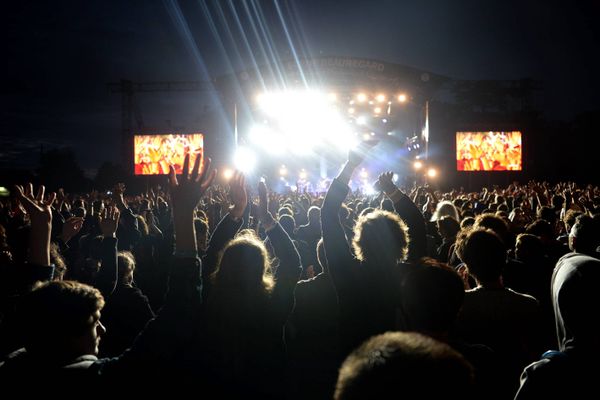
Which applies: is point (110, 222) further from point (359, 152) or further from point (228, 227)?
point (359, 152)

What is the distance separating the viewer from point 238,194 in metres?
3.22

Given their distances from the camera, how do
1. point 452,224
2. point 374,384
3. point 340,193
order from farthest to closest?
point 452,224
point 340,193
point 374,384

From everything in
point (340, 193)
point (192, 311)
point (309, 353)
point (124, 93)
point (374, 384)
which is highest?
point (124, 93)

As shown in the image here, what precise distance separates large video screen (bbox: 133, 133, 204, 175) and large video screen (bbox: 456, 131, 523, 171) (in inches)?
630

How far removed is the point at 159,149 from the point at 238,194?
27.2 m

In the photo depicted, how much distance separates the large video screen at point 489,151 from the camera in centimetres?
2883

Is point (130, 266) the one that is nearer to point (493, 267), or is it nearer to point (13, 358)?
point (13, 358)

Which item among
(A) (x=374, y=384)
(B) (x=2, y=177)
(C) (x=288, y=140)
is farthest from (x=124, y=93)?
(A) (x=374, y=384)

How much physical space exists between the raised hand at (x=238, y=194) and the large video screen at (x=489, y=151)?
2748 centimetres

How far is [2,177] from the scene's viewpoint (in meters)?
44.7

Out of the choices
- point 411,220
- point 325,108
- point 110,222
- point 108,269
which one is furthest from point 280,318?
point 325,108

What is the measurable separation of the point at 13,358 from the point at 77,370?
30cm

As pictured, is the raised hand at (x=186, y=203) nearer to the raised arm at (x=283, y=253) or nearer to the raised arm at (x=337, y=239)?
the raised arm at (x=283, y=253)

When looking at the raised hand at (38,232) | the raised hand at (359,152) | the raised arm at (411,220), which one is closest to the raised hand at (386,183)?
the raised arm at (411,220)
